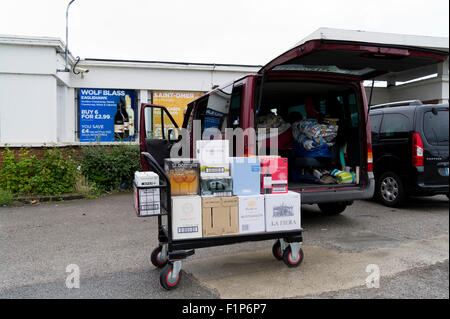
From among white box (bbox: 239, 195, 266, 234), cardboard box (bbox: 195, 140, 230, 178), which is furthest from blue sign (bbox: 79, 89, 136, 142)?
white box (bbox: 239, 195, 266, 234)

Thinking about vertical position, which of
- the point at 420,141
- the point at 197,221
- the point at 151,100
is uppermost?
the point at 151,100

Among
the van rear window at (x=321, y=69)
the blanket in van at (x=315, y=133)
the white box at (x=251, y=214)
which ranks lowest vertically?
the white box at (x=251, y=214)

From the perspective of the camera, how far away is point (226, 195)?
11.4 feet

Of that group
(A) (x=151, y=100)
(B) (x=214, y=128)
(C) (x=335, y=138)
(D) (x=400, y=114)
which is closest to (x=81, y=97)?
(A) (x=151, y=100)

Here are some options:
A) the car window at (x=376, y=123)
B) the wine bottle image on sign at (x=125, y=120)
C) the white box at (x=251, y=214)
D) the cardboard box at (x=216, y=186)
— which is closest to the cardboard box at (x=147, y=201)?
the cardboard box at (x=216, y=186)

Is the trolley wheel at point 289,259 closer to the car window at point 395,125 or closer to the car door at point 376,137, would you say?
the car window at point 395,125

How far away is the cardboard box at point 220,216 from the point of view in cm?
338

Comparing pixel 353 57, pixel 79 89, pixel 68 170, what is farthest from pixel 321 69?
pixel 79 89

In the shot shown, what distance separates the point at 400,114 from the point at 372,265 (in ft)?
12.4

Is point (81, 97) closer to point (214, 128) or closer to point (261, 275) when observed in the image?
point (214, 128)

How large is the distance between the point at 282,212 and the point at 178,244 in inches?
43.4

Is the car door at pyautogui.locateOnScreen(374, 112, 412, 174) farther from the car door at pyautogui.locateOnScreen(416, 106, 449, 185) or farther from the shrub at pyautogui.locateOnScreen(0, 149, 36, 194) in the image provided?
the shrub at pyautogui.locateOnScreen(0, 149, 36, 194)

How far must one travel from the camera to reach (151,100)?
11.8 metres
